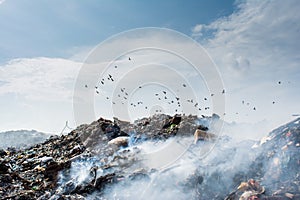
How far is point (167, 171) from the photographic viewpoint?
26.9 ft

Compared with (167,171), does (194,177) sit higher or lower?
lower

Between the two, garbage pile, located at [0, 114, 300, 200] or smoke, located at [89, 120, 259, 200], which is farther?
smoke, located at [89, 120, 259, 200]

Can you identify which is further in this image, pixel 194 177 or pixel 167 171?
pixel 167 171

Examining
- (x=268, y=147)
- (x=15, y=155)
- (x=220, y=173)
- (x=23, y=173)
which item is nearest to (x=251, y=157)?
(x=268, y=147)

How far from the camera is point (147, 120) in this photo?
14242 millimetres

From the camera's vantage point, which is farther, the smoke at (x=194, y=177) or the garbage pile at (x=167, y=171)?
the smoke at (x=194, y=177)

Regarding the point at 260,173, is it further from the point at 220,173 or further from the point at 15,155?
the point at 15,155

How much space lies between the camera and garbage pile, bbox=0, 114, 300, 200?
7029mm

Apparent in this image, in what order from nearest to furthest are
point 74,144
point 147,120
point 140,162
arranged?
point 140,162 → point 74,144 → point 147,120

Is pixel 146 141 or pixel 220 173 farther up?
pixel 146 141

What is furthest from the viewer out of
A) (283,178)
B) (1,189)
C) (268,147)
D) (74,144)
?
(74,144)

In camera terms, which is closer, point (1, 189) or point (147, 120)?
point (1, 189)

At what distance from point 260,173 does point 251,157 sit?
0.73 meters

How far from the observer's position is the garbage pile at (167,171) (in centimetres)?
703
